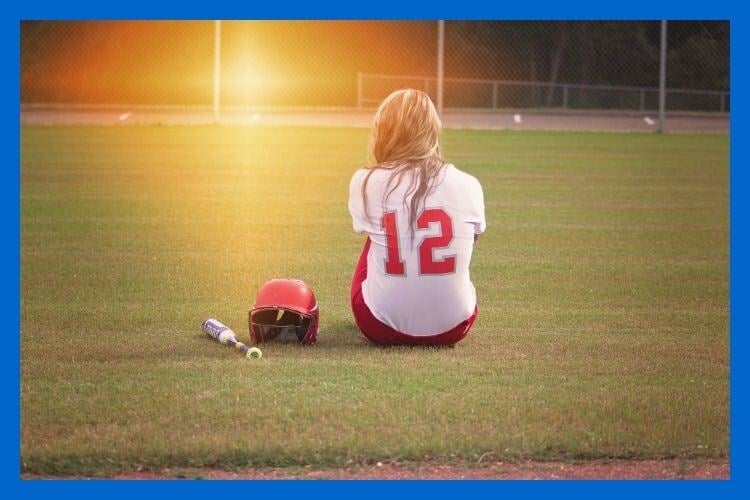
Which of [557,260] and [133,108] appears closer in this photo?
[557,260]

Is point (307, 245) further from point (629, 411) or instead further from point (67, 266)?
point (629, 411)

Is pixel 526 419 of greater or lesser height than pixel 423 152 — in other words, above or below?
below

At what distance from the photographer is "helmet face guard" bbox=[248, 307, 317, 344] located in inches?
245

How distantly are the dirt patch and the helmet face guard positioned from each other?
1.62 m

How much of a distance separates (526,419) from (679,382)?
1.07 m

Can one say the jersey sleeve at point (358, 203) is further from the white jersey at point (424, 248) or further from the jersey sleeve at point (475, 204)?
the jersey sleeve at point (475, 204)

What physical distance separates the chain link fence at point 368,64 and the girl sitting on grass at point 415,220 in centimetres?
1904

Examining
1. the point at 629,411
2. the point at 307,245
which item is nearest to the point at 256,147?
the point at 307,245

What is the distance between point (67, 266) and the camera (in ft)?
28.2

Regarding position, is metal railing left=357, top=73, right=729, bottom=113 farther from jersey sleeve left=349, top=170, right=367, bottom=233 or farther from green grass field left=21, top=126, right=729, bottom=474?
jersey sleeve left=349, top=170, right=367, bottom=233

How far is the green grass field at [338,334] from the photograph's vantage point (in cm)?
490

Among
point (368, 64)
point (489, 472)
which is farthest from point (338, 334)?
point (368, 64)

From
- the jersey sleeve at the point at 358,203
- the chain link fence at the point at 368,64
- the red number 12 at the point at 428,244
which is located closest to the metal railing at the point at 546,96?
the chain link fence at the point at 368,64

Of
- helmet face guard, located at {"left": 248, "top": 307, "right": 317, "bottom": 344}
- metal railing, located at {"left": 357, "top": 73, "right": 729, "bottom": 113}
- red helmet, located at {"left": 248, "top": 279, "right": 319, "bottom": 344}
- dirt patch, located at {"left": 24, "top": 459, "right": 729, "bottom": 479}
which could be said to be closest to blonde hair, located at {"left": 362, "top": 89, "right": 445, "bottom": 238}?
red helmet, located at {"left": 248, "top": 279, "right": 319, "bottom": 344}
